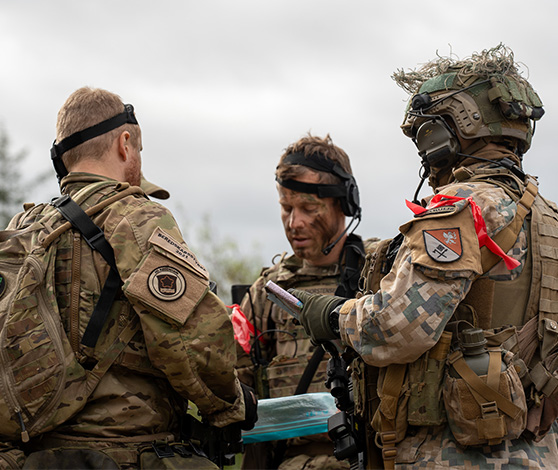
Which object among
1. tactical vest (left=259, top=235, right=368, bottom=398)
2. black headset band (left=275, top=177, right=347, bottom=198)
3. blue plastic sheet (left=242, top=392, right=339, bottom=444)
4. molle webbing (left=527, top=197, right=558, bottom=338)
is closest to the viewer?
molle webbing (left=527, top=197, right=558, bottom=338)

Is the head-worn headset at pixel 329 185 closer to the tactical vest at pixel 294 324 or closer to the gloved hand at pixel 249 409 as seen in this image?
the tactical vest at pixel 294 324

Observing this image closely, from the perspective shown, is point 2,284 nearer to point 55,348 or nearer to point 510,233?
point 55,348

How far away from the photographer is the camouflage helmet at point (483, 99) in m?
4.24

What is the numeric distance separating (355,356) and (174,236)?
1321mm

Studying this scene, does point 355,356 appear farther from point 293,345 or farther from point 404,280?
point 293,345

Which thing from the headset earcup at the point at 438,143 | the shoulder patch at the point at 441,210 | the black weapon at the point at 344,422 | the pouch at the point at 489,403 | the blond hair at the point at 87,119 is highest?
the blond hair at the point at 87,119

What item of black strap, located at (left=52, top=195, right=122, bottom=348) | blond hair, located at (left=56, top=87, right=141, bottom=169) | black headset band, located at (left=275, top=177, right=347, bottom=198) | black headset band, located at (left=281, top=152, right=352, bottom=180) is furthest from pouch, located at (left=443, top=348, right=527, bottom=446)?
black headset band, located at (left=281, top=152, right=352, bottom=180)

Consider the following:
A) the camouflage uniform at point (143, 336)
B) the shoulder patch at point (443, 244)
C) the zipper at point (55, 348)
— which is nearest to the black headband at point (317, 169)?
the camouflage uniform at point (143, 336)

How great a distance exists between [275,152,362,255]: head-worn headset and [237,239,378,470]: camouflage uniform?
0.29 meters

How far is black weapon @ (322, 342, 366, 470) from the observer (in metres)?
4.30

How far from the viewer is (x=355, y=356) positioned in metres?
4.22

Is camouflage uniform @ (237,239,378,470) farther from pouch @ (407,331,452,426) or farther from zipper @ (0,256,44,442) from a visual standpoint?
zipper @ (0,256,44,442)

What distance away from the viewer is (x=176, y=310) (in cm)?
358

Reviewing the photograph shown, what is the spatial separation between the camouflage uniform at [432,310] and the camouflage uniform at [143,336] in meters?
0.79
